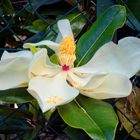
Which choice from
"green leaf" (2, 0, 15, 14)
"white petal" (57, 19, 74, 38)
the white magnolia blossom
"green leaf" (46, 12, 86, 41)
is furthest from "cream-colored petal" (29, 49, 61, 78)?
"green leaf" (2, 0, 15, 14)

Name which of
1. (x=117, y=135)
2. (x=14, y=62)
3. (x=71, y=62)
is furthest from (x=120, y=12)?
(x=117, y=135)

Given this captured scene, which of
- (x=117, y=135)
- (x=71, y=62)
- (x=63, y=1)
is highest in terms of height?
(x=71, y=62)

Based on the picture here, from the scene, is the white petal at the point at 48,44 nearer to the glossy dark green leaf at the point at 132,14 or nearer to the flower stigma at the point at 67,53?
the flower stigma at the point at 67,53

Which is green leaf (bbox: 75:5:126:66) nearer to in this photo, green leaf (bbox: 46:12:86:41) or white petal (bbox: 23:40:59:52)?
white petal (bbox: 23:40:59:52)

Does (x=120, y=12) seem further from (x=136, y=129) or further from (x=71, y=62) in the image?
(x=136, y=129)

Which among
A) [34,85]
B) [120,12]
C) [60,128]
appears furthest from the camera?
[60,128]
